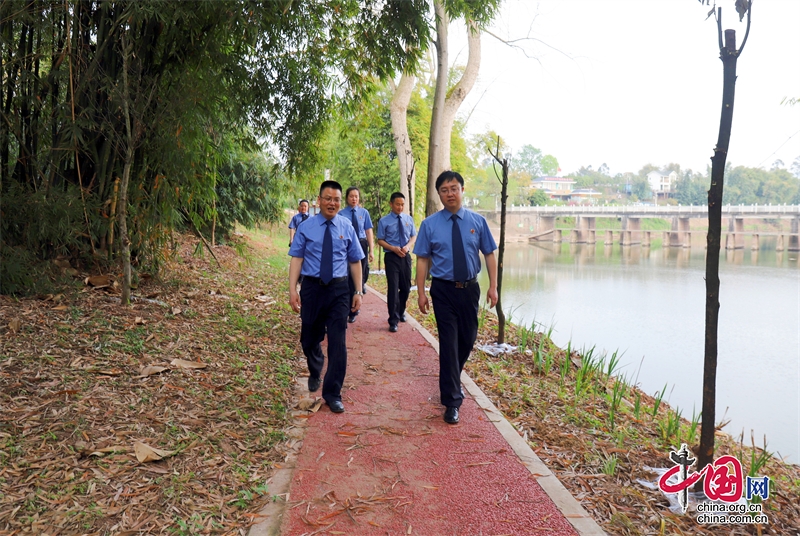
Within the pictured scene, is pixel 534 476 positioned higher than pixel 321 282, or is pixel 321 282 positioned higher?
pixel 321 282

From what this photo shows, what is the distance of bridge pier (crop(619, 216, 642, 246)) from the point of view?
150 feet

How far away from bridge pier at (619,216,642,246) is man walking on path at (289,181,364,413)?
4407 cm

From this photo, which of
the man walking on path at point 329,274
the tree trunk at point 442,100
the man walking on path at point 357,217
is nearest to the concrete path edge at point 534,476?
the man walking on path at point 329,274

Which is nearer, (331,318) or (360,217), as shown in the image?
(331,318)

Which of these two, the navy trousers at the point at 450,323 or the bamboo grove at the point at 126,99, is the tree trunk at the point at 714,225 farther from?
the bamboo grove at the point at 126,99

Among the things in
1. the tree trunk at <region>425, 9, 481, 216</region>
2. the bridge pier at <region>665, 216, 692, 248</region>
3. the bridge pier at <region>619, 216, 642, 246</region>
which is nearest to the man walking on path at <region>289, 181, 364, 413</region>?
the tree trunk at <region>425, 9, 481, 216</region>

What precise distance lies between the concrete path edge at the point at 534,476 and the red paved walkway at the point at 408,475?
43mm

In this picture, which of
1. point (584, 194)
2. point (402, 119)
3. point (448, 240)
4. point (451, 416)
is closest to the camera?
point (451, 416)

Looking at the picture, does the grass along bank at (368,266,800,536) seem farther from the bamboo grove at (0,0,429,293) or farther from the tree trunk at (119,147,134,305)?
the bamboo grove at (0,0,429,293)

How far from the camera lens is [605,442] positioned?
4203mm

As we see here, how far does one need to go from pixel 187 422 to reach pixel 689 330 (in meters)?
9.99

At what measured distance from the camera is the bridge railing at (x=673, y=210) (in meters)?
31.9

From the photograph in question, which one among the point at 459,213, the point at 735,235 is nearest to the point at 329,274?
the point at 459,213

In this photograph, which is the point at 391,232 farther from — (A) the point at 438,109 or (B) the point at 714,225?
(A) the point at 438,109
